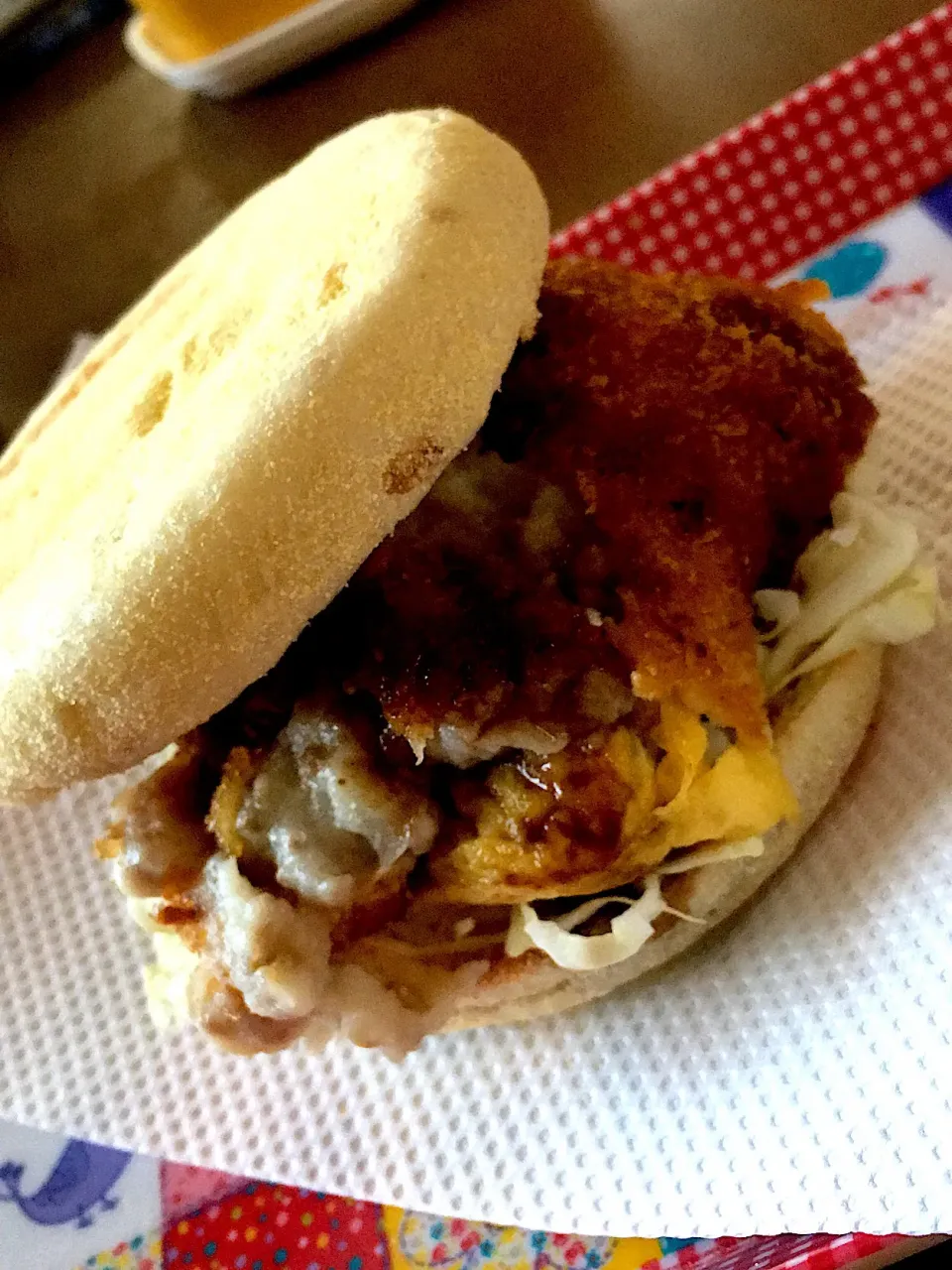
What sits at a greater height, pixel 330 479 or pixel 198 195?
pixel 330 479

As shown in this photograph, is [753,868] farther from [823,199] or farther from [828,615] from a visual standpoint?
[823,199]

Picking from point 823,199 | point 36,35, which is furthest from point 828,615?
point 36,35

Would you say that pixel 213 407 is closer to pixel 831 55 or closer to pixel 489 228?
pixel 489 228

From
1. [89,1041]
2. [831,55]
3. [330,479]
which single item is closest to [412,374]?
[330,479]

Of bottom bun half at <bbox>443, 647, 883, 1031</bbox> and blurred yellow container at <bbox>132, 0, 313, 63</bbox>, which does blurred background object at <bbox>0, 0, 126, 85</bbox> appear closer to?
blurred yellow container at <bbox>132, 0, 313, 63</bbox>

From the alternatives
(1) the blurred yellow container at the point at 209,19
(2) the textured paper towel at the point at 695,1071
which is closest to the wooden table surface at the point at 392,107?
(1) the blurred yellow container at the point at 209,19

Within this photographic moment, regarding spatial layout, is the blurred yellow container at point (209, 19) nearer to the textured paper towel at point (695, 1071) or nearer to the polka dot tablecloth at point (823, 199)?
the polka dot tablecloth at point (823, 199)

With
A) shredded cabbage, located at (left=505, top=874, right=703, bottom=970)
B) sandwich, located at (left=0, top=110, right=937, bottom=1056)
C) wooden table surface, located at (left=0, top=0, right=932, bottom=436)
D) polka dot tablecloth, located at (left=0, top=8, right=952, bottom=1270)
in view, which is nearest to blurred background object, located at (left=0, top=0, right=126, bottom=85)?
wooden table surface, located at (left=0, top=0, right=932, bottom=436)
